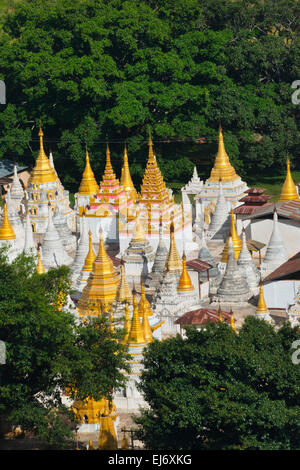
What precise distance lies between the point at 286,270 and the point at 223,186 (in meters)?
15.5

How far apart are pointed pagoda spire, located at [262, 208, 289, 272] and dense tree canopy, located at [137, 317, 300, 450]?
51.3 feet

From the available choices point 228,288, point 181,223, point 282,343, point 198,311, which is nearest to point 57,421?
point 282,343

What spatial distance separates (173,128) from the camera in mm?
69500

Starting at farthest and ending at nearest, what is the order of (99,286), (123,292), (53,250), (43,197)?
(43,197) < (53,250) < (99,286) < (123,292)

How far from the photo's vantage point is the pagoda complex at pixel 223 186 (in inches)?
2438

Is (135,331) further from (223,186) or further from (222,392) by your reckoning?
(223,186)

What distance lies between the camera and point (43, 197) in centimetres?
6122

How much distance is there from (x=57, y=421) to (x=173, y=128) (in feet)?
123

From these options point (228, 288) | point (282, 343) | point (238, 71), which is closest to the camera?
point (282, 343)

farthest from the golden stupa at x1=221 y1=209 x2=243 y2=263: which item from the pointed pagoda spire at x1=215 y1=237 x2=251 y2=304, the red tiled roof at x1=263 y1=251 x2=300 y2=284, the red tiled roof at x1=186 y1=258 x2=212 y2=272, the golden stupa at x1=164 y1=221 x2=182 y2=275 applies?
the golden stupa at x1=164 y1=221 x2=182 y2=275

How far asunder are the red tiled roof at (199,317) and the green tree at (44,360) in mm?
7431

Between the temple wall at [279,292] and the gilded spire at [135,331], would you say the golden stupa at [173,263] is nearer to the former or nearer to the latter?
the temple wall at [279,292]

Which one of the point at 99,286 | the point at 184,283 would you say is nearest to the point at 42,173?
the point at 184,283
